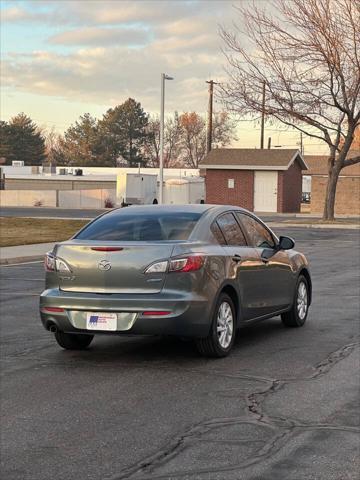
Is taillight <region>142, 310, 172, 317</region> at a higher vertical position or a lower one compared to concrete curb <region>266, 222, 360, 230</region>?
higher

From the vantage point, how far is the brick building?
5588 cm

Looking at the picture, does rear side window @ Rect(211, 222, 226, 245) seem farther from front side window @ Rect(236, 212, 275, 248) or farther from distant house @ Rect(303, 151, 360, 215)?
distant house @ Rect(303, 151, 360, 215)

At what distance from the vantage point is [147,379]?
7.31m

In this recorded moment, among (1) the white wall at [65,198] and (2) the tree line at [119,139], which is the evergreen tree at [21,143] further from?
(1) the white wall at [65,198]

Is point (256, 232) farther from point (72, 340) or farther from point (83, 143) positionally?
point (83, 143)

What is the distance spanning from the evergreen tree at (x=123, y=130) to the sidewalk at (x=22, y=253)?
3512 inches

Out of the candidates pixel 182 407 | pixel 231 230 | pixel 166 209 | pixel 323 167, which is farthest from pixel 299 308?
pixel 323 167

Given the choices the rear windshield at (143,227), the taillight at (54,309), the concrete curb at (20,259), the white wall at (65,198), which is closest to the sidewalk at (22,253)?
the concrete curb at (20,259)

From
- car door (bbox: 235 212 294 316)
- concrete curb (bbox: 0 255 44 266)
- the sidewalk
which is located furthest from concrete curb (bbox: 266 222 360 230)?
car door (bbox: 235 212 294 316)

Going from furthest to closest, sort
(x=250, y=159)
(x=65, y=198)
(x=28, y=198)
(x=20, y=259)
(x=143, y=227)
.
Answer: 1. (x=28, y=198)
2. (x=65, y=198)
3. (x=250, y=159)
4. (x=20, y=259)
5. (x=143, y=227)

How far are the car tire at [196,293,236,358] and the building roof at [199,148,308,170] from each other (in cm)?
4767

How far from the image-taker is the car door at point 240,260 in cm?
849

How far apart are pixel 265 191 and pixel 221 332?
159 feet

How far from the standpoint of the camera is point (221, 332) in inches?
323
